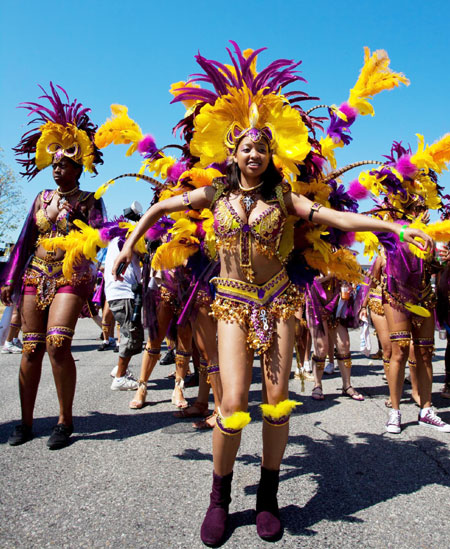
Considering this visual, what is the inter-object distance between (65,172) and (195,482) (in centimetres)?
285

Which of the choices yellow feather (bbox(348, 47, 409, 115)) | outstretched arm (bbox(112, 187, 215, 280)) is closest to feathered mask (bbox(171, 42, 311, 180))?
outstretched arm (bbox(112, 187, 215, 280))

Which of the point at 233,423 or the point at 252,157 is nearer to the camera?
the point at 233,423

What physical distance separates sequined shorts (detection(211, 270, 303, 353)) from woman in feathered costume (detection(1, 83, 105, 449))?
1.49 metres

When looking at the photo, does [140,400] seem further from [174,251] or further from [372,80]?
[372,80]

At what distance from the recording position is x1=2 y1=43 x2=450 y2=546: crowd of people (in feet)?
8.42

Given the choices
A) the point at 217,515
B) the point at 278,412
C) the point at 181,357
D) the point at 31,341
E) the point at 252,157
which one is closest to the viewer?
the point at 217,515

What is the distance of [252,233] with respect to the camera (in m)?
2.65

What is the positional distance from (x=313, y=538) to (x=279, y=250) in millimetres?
1619

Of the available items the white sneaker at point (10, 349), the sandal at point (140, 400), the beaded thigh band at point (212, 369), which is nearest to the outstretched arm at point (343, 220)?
the beaded thigh band at point (212, 369)

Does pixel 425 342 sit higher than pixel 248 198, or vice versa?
pixel 248 198

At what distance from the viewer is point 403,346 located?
4.33m

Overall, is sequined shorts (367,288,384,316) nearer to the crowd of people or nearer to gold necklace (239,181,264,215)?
the crowd of people

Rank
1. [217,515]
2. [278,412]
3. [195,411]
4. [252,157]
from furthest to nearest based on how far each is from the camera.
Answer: [195,411] → [252,157] → [278,412] → [217,515]

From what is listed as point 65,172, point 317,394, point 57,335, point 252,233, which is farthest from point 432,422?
point 65,172
